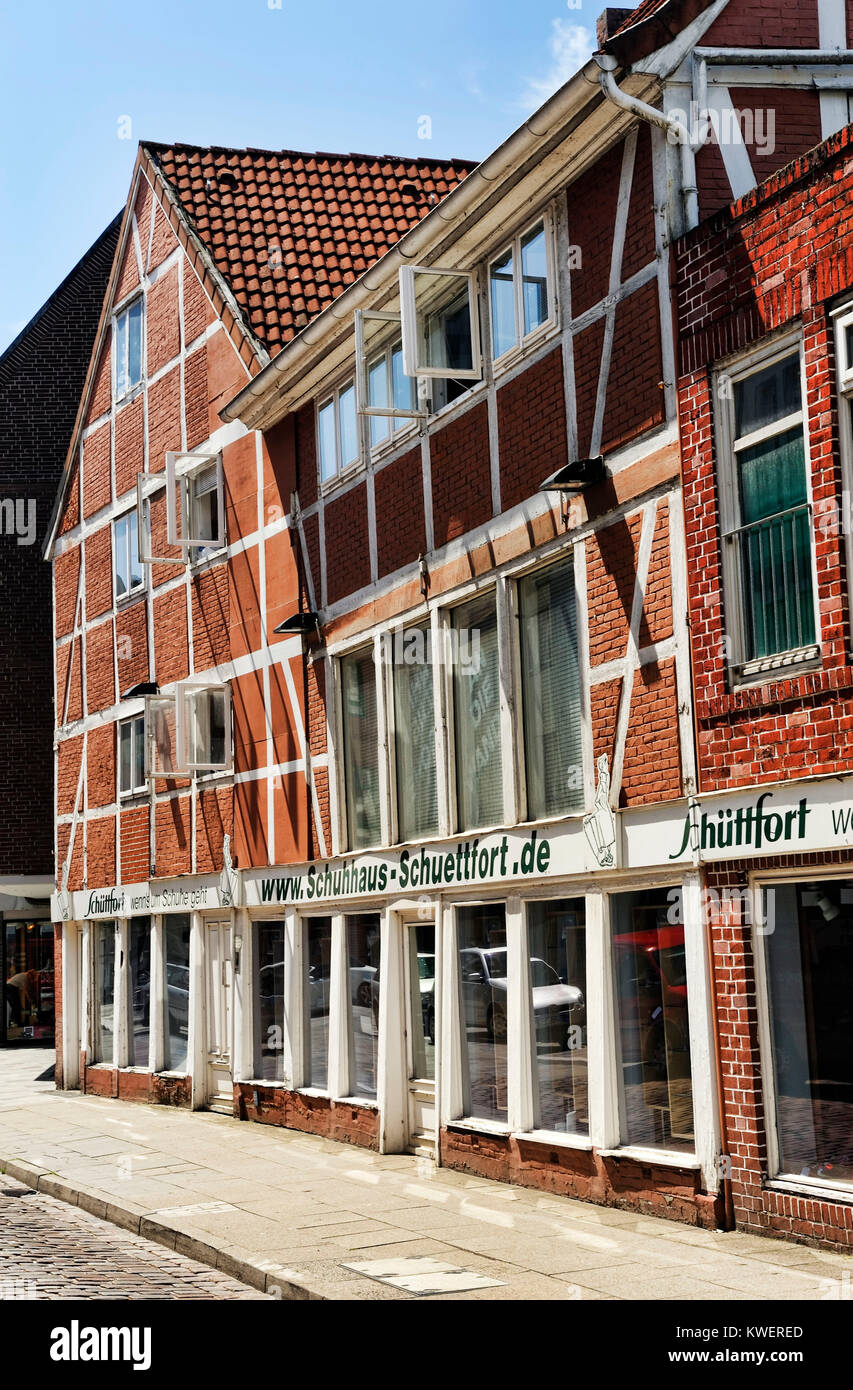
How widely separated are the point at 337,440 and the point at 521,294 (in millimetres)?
4003

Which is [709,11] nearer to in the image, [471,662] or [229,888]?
[471,662]

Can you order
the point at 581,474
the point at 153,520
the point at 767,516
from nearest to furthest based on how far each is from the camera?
the point at 767,516 → the point at 581,474 → the point at 153,520

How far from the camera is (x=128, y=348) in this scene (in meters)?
23.1

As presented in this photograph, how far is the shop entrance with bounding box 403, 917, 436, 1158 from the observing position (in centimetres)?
1458

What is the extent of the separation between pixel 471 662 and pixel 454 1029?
3.07 m

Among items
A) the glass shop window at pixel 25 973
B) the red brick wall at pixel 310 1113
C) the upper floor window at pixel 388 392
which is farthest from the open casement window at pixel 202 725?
the glass shop window at pixel 25 973

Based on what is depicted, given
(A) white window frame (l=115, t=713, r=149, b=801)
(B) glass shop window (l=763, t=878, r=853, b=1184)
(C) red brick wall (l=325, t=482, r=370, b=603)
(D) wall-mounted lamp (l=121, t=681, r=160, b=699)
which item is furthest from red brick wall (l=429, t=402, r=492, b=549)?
(A) white window frame (l=115, t=713, r=149, b=801)

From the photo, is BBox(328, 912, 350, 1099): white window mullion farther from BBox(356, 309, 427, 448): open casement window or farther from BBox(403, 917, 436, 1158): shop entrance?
BBox(356, 309, 427, 448): open casement window

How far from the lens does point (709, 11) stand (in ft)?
35.0

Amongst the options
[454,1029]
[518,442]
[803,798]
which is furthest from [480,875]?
[803,798]

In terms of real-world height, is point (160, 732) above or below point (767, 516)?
above

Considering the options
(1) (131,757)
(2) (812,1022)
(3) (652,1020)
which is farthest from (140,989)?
(2) (812,1022)

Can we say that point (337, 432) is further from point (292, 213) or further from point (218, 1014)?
point (218, 1014)
